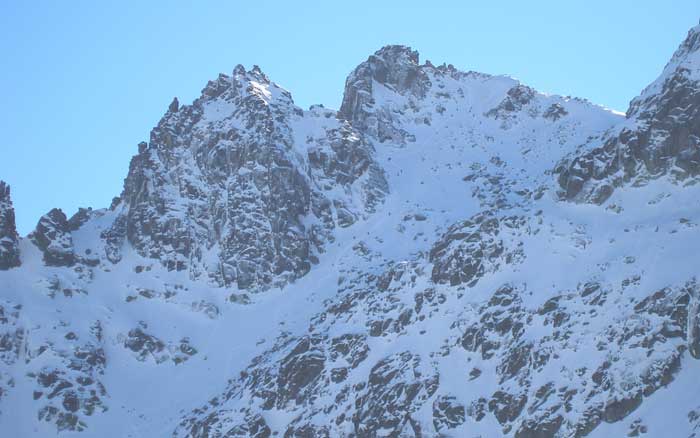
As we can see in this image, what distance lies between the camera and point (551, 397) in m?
62.9

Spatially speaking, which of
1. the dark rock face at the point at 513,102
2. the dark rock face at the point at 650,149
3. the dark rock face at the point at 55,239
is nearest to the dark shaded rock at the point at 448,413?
the dark rock face at the point at 650,149

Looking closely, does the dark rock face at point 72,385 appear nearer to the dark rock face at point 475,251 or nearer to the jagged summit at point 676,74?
the dark rock face at point 475,251

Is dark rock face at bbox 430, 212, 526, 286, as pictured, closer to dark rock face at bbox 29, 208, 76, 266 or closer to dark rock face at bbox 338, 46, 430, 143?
dark rock face at bbox 338, 46, 430, 143

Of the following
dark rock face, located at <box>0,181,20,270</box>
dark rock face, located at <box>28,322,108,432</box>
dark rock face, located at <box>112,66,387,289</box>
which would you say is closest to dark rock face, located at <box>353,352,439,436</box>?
dark rock face, located at <box>112,66,387,289</box>

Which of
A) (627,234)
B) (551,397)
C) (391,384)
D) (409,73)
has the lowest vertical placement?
(551,397)

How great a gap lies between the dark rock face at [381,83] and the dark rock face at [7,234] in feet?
129

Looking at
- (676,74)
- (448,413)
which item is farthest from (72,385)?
(676,74)

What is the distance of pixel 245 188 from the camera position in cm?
10750

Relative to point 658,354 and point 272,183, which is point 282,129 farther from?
point 658,354

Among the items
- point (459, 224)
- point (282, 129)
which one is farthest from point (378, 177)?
point (459, 224)

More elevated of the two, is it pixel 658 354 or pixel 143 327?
pixel 143 327

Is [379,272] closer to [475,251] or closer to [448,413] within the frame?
[475,251]

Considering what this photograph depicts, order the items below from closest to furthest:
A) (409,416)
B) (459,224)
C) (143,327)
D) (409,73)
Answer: (409,416)
(459,224)
(143,327)
(409,73)

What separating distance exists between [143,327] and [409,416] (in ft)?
125
